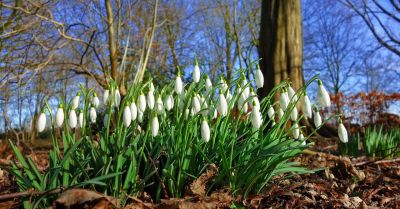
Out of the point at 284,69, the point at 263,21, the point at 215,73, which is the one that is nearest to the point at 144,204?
the point at 284,69

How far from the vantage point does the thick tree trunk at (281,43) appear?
578 cm

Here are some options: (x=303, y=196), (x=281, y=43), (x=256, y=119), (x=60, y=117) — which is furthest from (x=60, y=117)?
(x=281, y=43)

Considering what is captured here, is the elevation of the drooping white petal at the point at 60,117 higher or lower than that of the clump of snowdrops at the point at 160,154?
higher

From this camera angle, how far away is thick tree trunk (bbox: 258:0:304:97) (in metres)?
5.78

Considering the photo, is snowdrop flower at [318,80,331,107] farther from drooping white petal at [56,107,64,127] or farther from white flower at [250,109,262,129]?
drooping white petal at [56,107,64,127]

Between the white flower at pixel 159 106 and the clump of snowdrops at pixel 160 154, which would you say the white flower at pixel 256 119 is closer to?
the clump of snowdrops at pixel 160 154

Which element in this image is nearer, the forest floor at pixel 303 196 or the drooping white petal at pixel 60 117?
the forest floor at pixel 303 196

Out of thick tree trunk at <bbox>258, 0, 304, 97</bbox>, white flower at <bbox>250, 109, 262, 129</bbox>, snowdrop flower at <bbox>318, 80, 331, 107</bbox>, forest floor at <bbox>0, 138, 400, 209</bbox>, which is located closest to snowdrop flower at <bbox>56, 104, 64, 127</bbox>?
forest floor at <bbox>0, 138, 400, 209</bbox>

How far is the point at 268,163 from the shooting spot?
77.3 inches

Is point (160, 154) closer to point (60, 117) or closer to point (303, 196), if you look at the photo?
point (60, 117)

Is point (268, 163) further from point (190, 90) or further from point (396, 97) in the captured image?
point (396, 97)

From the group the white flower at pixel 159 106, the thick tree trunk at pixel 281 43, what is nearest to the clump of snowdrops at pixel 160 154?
the white flower at pixel 159 106

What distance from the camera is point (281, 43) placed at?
5.91 m

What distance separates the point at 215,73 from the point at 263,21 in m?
8.82
